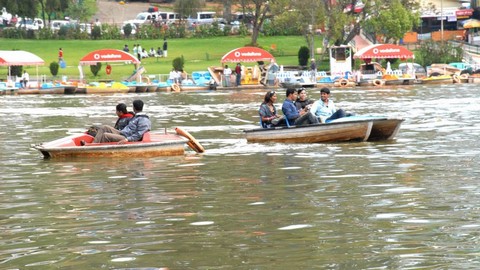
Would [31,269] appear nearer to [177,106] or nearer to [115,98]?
[177,106]

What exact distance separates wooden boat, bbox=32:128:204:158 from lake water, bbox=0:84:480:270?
0.64ft

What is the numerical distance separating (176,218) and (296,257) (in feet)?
10.2

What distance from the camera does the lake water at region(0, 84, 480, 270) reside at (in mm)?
11602

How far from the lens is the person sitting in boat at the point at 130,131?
874 inches

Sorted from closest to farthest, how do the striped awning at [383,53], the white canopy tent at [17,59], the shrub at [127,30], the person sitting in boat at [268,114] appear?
the person sitting in boat at [268,114] → the white canopy tent at [17,59] → the striped awning at [383,53] → the shrub at [127,30]

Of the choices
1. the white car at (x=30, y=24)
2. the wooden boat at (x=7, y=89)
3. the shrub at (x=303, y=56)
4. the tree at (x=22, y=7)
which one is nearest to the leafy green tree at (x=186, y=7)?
the white car at (x=30, y=24)

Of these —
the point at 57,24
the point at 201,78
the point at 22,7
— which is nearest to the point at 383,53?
the point at 201,78

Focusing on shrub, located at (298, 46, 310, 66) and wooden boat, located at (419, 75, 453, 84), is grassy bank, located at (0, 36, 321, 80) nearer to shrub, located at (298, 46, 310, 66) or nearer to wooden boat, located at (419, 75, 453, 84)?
shrub, located at (298, 46, 310, 66)

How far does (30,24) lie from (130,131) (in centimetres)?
7625

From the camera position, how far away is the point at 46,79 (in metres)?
66.6

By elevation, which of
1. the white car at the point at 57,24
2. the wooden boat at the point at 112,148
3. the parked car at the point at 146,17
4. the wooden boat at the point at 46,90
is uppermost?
the parked car at the point at 146,17

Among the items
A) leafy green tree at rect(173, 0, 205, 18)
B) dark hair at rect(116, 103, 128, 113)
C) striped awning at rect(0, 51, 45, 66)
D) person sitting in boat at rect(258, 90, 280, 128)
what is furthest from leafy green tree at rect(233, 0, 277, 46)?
dark hair at rect(116, 103, 128, 113)

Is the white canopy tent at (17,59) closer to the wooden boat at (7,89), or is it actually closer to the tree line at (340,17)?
the wooden boat at (7,89)

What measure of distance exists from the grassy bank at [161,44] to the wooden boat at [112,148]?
49.1 metres
